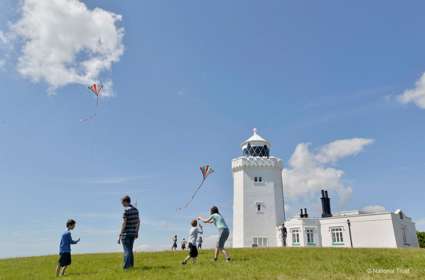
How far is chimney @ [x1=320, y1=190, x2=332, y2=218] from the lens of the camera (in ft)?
179

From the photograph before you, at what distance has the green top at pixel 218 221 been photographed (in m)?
14.6

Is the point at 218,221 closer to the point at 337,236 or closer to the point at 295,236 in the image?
the point at 295,236

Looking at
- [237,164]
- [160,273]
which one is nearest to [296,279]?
[160,273]

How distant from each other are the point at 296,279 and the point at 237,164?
4604 centimetres

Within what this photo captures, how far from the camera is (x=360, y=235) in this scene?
155 feet

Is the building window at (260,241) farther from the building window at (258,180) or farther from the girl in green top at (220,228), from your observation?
the girl in green top at (220,228)

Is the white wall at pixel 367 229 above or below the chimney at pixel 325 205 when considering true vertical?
below

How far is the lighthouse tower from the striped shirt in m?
40.5

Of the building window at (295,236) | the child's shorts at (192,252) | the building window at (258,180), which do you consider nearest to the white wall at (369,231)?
the building window at (295,236)

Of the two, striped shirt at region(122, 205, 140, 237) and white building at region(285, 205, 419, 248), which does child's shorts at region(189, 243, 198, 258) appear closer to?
striped shirt at region(122, 205, 140, 237)

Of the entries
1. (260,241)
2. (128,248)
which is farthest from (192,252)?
(260,241)

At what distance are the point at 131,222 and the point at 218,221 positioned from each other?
3840 mm

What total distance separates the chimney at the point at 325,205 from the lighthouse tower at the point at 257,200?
267 inches

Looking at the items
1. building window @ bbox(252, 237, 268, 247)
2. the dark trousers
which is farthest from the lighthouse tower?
the dark trousers
